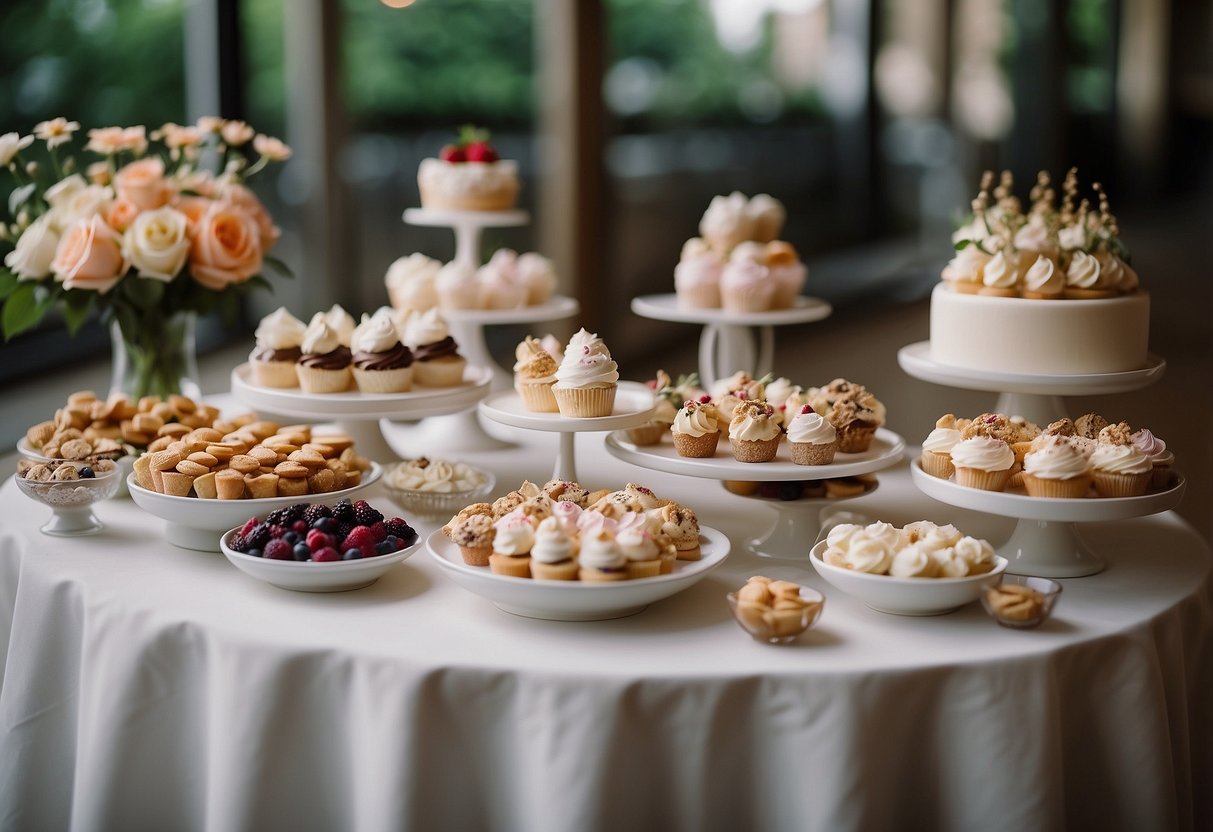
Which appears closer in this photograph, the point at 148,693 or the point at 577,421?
the point at 148,693

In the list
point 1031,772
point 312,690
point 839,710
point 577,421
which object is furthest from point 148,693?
point 1031,772

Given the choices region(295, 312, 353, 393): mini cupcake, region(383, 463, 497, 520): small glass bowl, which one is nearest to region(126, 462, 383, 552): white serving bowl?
region(383, 463, 497, 520): small glass bowl

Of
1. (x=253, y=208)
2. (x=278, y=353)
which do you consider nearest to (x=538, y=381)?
(x=278, y=353)

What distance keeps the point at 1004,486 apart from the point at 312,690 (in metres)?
1.17

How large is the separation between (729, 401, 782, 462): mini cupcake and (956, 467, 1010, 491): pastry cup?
32 centimetres

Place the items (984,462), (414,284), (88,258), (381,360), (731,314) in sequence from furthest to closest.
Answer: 1. (414,284)
2. (731,314)
3. (88,258)
4. (381,360)
5. (984,462)

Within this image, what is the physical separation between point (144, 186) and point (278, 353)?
562 millimetres

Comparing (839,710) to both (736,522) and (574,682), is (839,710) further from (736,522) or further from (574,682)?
(736,522)

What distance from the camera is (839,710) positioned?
5.56ft

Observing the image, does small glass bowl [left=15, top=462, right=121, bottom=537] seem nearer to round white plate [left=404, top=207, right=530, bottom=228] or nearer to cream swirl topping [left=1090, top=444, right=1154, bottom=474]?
round white plate [left=404, top=207, right=530, bottom=228]

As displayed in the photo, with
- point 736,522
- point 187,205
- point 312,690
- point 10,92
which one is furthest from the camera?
point 10,92

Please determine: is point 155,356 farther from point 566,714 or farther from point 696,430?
point 566,714

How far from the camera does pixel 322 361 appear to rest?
255 cm

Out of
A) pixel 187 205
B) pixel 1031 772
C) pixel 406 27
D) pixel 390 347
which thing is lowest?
pixel 1031 772
